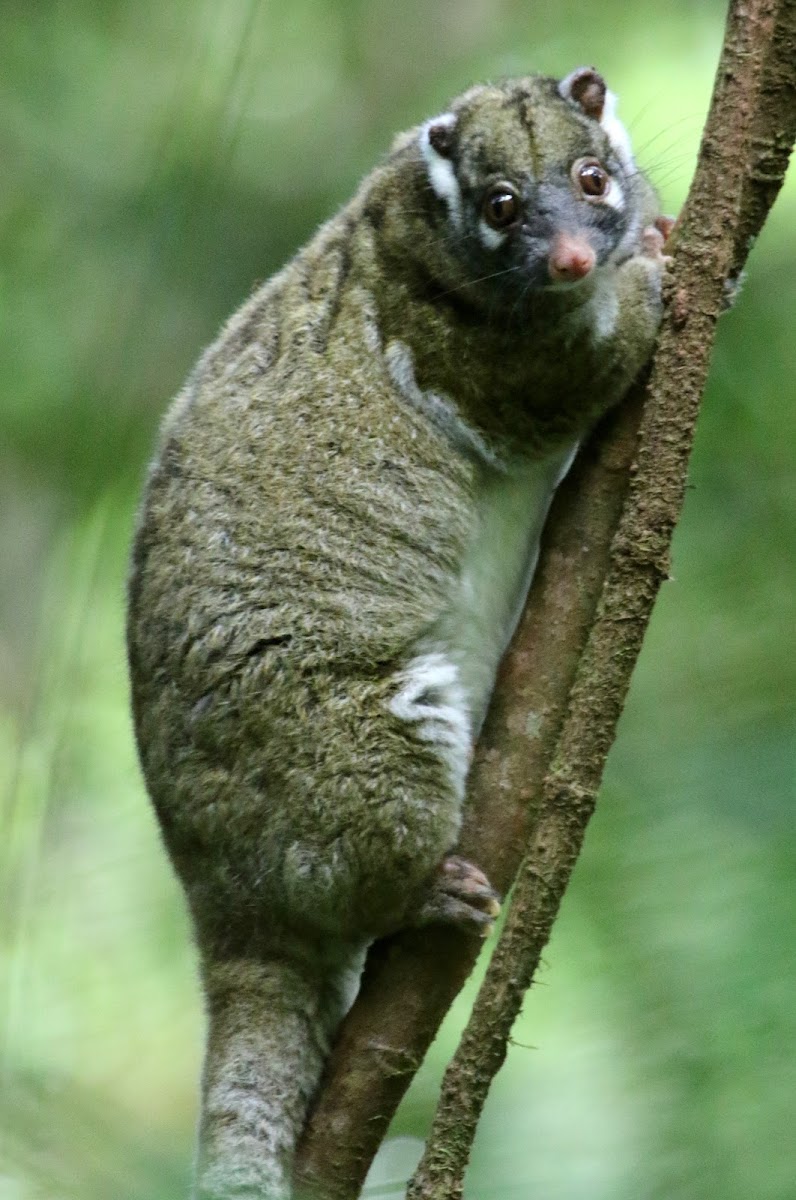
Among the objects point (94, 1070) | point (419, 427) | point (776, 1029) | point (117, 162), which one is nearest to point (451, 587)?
point (419, 427)

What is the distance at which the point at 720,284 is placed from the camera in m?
3.49

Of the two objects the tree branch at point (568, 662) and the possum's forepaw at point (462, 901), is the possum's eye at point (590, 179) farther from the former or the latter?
the possum's forepaw at point (462, 901)

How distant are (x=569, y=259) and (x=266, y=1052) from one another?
93.4 inches

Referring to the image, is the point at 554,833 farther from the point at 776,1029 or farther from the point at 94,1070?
the point at 776,1029

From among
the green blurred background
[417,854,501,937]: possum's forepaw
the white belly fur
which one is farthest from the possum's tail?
the white belly fur

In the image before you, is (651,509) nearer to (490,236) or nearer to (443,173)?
(490,236)

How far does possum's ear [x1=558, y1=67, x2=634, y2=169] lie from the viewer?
14.2 feet

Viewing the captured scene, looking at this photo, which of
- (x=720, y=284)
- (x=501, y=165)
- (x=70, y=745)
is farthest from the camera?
(x=501, y=165)

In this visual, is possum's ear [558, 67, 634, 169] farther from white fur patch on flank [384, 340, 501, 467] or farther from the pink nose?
white fur patch on flank [384, 340, 501, 467]

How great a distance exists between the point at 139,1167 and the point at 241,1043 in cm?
298

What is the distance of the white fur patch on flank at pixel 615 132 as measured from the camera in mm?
4453

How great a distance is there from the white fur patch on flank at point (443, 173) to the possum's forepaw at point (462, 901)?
2.06m

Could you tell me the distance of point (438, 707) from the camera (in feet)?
13.5

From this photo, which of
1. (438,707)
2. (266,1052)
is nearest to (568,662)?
(438,707)
